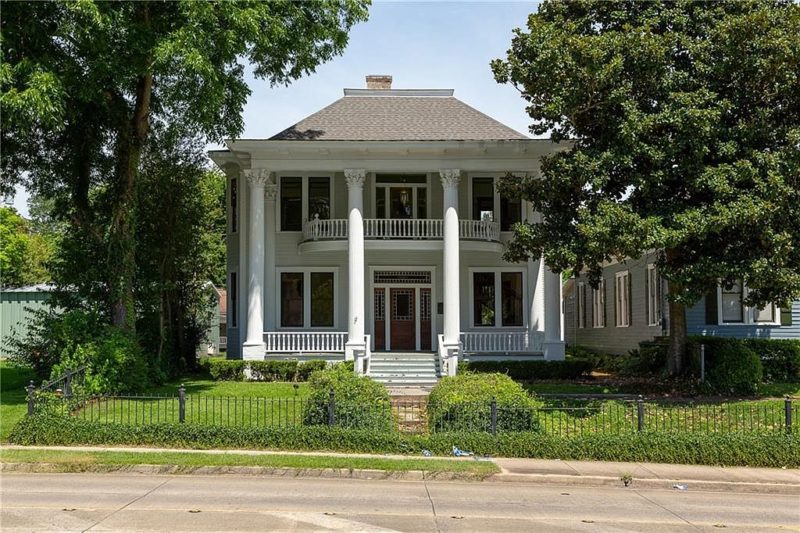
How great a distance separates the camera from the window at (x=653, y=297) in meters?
27.9

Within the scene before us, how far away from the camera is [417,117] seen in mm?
28297

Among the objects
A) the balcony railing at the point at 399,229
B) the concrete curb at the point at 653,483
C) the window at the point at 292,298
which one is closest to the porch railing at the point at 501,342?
the balcony railing at the point at 399,229

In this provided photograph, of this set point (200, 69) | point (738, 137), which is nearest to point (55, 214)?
point (200, 69)

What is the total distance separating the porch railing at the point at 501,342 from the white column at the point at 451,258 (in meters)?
0.82

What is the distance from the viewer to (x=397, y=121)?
27.8m

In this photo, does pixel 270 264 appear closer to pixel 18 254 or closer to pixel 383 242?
pixel 383 242

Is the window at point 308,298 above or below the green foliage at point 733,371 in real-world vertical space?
above

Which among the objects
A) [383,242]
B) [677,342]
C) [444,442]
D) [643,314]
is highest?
[383,242]

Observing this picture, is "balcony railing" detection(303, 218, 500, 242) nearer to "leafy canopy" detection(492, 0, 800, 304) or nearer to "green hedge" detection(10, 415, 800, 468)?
"leafy canopy" detection(492, 0, 800, 304)

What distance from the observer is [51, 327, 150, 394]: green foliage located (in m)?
18.7

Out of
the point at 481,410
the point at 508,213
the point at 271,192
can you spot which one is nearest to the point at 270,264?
the point at 271,192

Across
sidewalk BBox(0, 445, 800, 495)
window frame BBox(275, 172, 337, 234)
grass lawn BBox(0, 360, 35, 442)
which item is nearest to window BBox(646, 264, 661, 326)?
window frame BBox(275, 172, 337, 234)

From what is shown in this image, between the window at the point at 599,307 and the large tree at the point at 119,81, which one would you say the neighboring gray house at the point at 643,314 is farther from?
the large tree at the point at 119,81

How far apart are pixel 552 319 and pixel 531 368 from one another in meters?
2.17
